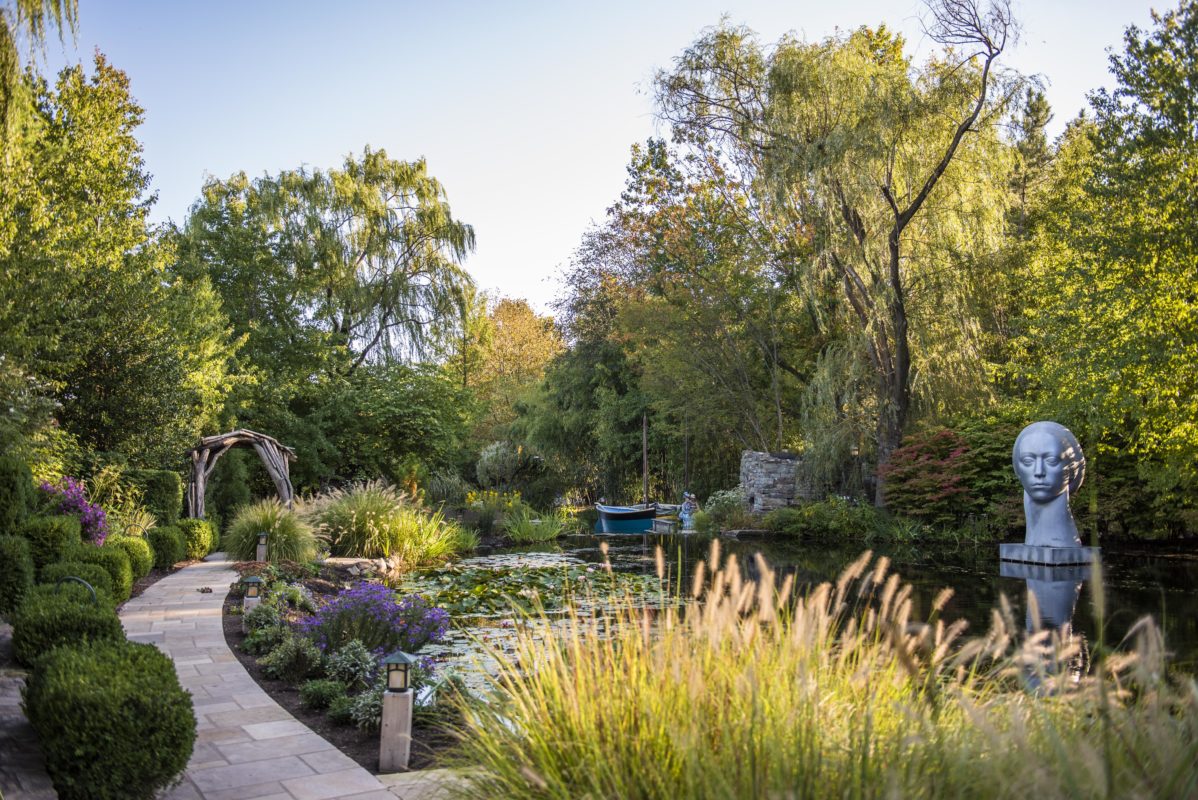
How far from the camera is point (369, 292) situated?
2273cm

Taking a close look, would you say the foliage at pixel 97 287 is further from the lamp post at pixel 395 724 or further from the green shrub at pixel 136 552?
the lamp post at pixel 395 724

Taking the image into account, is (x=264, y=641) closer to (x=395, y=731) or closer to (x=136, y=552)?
(x=395, y=731)

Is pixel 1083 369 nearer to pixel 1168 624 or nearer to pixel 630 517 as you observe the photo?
pixel 1168 624

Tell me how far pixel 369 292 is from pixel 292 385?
413 cm

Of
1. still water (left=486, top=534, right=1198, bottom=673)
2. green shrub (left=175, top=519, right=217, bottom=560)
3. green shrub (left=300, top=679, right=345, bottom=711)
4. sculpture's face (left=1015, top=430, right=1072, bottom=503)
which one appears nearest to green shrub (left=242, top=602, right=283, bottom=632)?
green shrub (left=300, top=679, right=345, bottom=711)

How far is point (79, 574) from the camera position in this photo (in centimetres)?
637

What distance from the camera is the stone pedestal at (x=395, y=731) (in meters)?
3.93

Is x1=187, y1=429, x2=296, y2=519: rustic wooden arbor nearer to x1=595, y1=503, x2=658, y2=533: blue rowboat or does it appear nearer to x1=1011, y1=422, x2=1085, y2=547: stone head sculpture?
x1=595, y1=503, x2=658, y2=533: blue rowboat

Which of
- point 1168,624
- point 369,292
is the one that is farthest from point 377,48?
point 369,292

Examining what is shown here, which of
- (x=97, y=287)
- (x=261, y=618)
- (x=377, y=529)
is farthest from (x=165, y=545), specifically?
(x=261, y=618)

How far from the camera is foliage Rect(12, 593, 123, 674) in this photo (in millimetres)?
4383

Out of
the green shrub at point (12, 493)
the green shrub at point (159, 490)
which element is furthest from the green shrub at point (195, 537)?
the green shrub at point (12, 493)

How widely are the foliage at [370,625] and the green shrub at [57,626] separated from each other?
1.67 meters

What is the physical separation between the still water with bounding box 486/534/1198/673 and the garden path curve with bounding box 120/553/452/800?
84.8 inches
